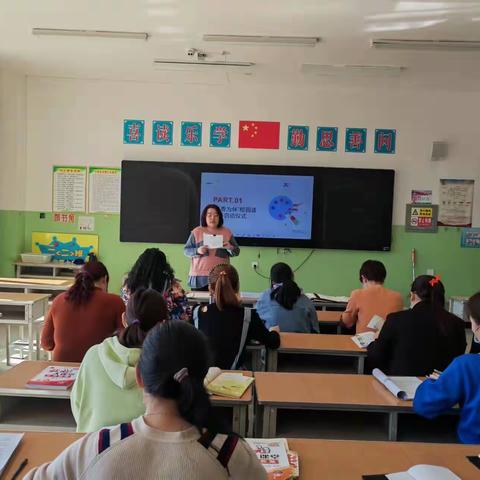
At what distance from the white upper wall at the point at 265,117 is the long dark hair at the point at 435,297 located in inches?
150

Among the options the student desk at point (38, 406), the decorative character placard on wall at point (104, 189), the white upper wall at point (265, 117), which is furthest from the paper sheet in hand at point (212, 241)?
the student desk at point (38, 406)

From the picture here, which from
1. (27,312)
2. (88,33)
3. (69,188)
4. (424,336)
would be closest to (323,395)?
(424,336)

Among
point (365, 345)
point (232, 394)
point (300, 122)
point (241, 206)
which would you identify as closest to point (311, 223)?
point (241, 206)

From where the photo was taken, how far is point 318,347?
2.90 metres

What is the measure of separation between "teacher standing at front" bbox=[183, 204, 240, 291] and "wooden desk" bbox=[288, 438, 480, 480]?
3.07m

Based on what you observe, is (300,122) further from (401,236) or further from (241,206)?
(401,236)

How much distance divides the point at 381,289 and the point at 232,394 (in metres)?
1.87

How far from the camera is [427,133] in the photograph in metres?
6.23

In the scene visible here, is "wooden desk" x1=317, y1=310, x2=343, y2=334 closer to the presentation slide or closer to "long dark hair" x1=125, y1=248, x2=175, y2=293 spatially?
"long dark hair" x1=125, y1=248, x2=175, y2=293

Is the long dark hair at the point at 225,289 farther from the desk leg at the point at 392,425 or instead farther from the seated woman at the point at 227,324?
the desk leg at the point at 392,425

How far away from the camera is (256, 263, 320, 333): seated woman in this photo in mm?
3367

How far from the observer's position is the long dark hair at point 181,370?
0.97 metres

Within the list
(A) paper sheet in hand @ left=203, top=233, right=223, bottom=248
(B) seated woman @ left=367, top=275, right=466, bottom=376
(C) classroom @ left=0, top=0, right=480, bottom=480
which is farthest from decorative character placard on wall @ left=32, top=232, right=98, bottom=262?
(B) seated woman @ left=367, top=275, right=466, bottom=376

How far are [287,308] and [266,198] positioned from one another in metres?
3.02
